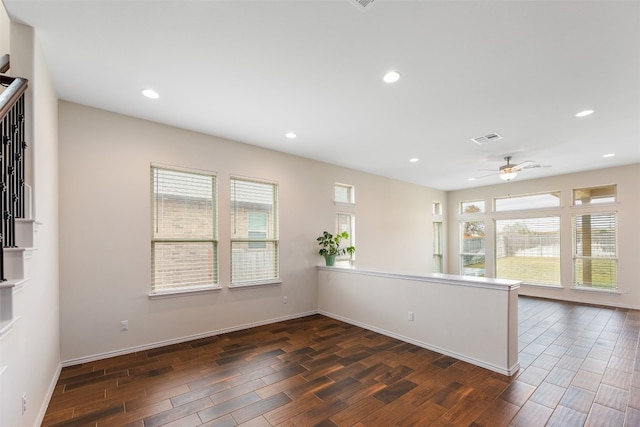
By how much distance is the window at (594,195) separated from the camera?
6.35 meters

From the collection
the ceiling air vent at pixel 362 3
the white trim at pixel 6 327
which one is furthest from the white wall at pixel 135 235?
the ceiling air vent at pixel 362 3

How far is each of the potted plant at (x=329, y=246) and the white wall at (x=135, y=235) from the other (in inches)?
7.2

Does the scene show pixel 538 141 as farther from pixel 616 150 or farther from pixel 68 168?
pixel 68 168

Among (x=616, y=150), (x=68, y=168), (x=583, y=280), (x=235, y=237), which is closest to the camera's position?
(x=68, y=168)

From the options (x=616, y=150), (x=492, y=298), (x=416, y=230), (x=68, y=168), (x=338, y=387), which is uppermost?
(x=616, y=150)

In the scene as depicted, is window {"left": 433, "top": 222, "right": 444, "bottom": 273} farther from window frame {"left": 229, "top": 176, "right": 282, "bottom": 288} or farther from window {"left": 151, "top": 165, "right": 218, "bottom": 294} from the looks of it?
window {"left": 151, "top": 165, "right": 218, "bottom": 294}

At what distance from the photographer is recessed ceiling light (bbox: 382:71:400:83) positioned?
273 cm

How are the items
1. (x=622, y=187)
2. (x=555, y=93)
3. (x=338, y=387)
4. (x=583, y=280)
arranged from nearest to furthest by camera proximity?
1. (x=338, y=387)
2. (x=555, y=93)
3. (x=622, y=187)
4. (x=583, y=280)

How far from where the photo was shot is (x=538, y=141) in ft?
15.0

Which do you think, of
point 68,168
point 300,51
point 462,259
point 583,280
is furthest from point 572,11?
point 462,259

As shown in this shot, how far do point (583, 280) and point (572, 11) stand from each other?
22.8 ft

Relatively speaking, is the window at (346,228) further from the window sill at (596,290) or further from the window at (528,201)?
the window sill at (596,290)

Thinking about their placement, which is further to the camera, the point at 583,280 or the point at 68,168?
the point at 583,280

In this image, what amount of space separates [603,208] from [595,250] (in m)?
0.95
